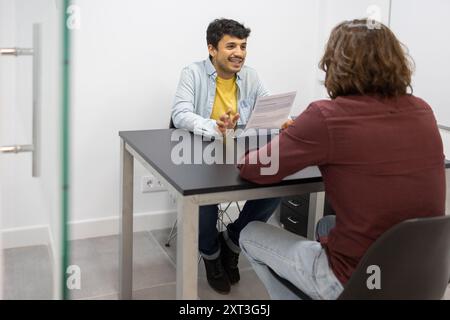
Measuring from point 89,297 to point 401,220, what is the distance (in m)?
1.53

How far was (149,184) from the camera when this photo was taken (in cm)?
330

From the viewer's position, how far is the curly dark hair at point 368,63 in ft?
5.34

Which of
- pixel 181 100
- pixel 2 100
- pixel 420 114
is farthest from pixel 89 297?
pixel 420 114

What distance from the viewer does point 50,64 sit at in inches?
40.5

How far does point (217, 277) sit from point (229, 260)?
5.2 inches

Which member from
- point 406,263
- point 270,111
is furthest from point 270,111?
point 406,263

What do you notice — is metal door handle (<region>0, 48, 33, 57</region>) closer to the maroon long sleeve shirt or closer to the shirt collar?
the maroon long sleeve shirt

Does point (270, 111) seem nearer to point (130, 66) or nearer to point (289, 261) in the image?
point (289, 261)

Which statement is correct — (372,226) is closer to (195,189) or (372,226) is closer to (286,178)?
(286,178)

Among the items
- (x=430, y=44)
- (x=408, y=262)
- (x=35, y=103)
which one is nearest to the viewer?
(x=35, y=103)

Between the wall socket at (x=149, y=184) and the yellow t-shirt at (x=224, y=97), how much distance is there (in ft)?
2.16

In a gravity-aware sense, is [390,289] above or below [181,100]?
below

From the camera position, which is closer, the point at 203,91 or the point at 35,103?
the point at 35,103
